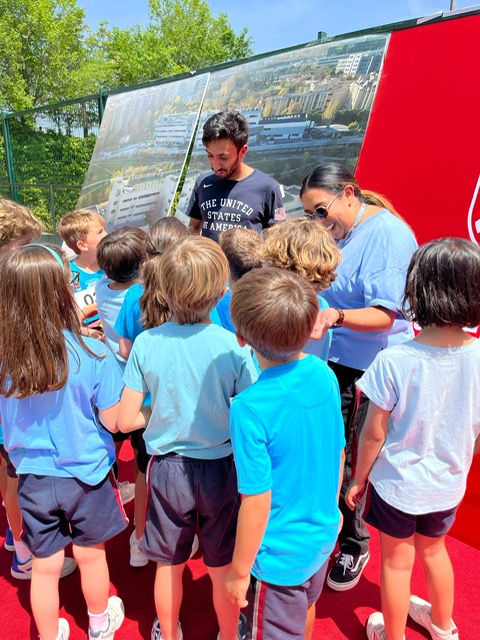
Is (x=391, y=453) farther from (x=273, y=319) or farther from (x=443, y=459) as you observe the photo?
(x=273, y=319)

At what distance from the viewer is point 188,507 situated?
1.57 meters

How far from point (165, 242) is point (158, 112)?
5.00 m

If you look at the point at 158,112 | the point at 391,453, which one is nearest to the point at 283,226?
the point at 391,453

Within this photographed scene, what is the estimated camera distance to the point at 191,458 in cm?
158

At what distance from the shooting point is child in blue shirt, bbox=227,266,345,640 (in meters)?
1.26

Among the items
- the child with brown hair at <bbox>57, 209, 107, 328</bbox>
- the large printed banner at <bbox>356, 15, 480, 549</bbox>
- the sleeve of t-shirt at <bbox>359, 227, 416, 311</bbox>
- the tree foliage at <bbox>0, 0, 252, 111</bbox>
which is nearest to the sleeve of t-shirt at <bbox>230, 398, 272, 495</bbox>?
the sleeve of t-shirt at <bbox>359, 227, 416, 311</bbox>

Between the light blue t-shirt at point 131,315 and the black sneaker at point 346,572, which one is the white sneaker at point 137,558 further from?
the light blue t-shirt at point 131,315

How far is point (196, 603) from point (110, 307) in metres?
1.37

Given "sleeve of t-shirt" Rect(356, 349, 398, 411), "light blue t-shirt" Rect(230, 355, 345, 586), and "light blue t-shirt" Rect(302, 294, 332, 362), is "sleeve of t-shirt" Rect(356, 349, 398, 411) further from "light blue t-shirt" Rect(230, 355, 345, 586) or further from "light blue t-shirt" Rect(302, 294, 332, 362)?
"light blue t-shirt" Rect(302, 294, 332, 362)

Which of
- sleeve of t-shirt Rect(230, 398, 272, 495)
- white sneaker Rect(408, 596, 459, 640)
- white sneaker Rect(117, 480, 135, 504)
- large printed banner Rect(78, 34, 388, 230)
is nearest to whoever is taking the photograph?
sleeve of t-shirt Rect(230, 398, 272, 495)

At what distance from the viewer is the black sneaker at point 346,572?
2088mm

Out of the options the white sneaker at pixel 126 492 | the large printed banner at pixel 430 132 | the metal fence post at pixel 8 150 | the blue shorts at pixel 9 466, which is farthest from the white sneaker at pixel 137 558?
the metal fence post at pixel 8 150

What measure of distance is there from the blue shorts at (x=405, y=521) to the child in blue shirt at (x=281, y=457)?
11.6 inches

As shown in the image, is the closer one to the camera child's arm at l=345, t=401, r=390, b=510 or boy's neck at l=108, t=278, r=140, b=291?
child's arm at l=345, t=401, r=390, b=510
